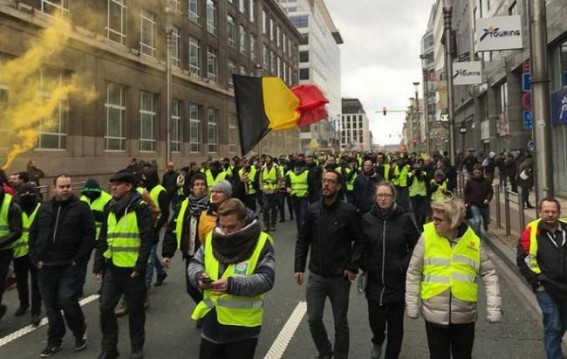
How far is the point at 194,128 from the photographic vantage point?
34625mm

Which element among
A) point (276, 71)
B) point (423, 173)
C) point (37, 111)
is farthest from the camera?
point (276, 71)

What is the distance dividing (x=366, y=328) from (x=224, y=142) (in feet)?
114

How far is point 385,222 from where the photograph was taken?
4.41m

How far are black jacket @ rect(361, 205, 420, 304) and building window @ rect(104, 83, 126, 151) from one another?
68.9 feet

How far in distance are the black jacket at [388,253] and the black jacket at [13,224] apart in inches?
152

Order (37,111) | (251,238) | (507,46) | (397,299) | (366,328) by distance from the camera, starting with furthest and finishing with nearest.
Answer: (37,111) < (507,46) < (366,328) < (397,299) < (251,238)

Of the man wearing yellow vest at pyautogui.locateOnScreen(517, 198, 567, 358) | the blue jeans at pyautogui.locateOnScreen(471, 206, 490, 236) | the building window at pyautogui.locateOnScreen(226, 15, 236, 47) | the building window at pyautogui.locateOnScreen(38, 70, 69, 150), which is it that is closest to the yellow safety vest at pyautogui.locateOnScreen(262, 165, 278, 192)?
the blue jeans at pyautogui.locateOnScreen(471, 206, 490, 236)

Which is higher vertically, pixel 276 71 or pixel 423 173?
pixel 276 71

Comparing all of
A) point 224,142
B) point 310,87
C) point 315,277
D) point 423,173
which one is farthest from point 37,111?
point 224,142

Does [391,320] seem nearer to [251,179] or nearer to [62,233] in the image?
[62,233]

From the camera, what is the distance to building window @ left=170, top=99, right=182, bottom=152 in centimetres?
3109

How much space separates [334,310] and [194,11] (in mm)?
33139

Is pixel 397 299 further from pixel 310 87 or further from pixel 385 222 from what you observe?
pixel 310 87

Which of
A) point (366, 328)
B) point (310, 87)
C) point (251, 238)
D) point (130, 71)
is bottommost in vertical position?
point (366, 328)
